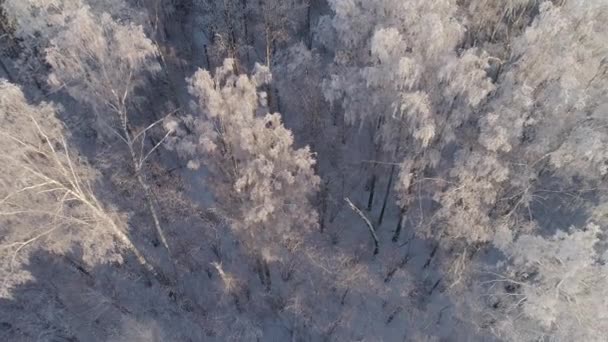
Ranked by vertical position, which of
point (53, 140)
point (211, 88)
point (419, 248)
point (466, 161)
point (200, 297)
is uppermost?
point (211, 88)

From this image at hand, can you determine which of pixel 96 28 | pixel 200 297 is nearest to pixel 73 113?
pixel 96 28

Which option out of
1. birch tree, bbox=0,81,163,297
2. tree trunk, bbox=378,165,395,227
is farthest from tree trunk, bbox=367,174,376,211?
birch tree, bbox=0,81,163,297

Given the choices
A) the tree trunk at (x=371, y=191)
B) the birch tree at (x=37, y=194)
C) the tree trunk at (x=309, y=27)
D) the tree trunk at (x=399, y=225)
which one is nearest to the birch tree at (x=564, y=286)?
the tree trunk at (x=399, y=225)

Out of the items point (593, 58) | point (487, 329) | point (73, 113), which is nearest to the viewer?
point (593, 58)

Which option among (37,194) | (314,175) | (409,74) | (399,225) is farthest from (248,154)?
(399,225)

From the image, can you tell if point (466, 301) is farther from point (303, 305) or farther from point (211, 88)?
point (211, 88)

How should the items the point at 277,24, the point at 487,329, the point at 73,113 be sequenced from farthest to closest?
the point at 277,24, the point at 73,113, the point at 487,329

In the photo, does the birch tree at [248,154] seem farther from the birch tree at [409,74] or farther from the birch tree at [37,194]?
the birch tree at [37,194]

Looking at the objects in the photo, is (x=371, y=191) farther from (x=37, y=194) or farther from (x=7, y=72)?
(x=7, y=72)
